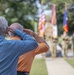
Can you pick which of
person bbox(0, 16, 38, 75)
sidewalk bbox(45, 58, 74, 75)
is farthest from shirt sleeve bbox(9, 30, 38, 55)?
sidewalk bbox(45, 58, 74, 75)

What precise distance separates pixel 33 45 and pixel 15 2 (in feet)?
163

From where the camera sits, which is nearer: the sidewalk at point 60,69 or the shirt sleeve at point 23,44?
the shirt sleeve at point 23,44

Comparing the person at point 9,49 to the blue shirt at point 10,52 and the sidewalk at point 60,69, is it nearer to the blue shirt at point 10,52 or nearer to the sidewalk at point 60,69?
the blue shirt at point 10,52

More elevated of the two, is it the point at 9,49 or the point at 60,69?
Result: the point at 9,49

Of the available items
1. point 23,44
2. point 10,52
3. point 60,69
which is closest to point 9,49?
point 10,52

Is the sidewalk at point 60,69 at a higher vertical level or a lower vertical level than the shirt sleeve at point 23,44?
lower

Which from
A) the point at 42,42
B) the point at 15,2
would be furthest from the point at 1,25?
the point at 15,2

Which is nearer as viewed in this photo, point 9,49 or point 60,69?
point 9,49

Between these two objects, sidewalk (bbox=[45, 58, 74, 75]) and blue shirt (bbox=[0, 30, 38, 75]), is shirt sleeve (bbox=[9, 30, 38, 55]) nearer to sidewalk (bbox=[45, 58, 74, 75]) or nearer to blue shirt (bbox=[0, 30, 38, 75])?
blue shirt (bbox=[0, 30, 38, 75])

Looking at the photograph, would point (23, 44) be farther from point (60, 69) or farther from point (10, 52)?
point (60, 69)

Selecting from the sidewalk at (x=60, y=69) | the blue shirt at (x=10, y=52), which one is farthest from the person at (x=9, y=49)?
the sidewalk at (x=60, y=69)

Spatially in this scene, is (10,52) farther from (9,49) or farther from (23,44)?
(23,44)

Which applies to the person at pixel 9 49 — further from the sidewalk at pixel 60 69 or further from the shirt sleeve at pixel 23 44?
the sidewalk at pixel 60 69

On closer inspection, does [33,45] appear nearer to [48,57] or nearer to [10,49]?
[10,49]
